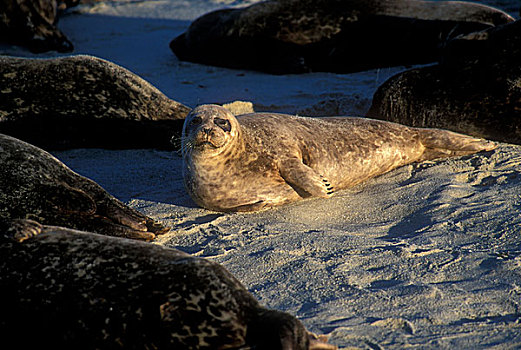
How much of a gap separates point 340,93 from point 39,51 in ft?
14.3

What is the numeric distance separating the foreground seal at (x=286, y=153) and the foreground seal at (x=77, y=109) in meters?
1.25

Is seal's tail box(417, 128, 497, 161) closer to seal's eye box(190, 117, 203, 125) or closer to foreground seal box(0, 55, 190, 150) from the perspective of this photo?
seal's eye box(190, 117, 203, 125)

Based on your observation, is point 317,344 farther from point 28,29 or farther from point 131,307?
point 28,29

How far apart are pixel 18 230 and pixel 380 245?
181 centimetres

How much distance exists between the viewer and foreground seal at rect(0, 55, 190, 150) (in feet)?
17.7

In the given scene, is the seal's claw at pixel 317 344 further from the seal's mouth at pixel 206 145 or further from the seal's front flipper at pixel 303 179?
the seal's mouth at pixel 206 145

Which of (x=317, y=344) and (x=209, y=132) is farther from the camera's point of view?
(x=209, y=132)

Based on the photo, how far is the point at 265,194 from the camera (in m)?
4.11

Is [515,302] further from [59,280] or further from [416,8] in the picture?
[416,8]

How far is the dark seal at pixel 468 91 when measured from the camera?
5.00m

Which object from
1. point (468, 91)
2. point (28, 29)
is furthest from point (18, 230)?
point (28, 29)

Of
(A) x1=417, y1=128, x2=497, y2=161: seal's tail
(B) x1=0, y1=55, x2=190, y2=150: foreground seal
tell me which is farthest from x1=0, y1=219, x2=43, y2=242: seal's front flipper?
(A) x1=417, y1=128, x2=497, y2=161: seal's tail

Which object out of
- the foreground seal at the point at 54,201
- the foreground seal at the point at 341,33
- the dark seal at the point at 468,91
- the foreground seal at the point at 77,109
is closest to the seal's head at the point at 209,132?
the foreground seal at the point at 54,201

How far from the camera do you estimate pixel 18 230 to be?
2619mm
